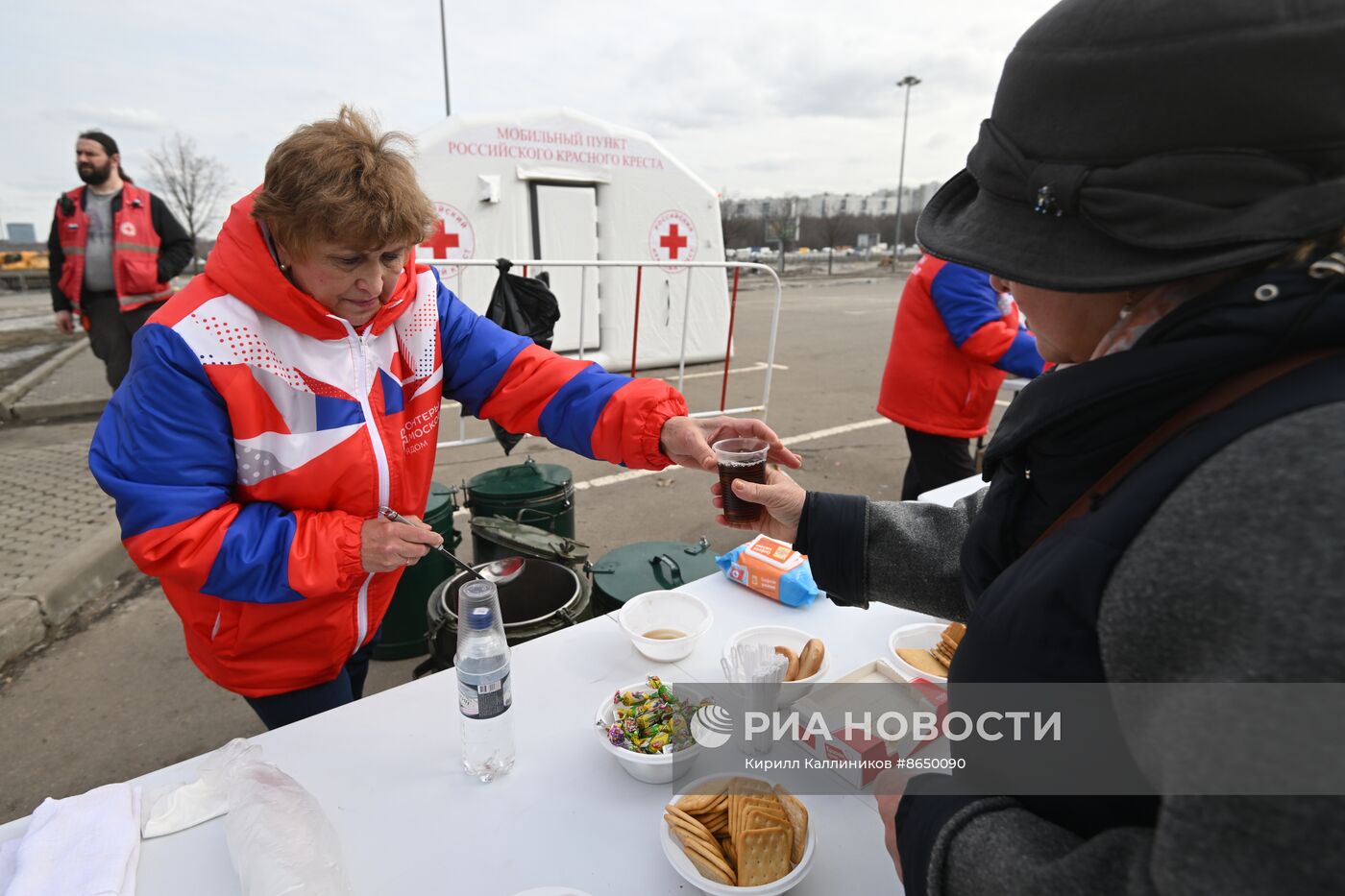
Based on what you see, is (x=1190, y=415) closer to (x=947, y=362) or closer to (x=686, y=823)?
(x=686, y=823)

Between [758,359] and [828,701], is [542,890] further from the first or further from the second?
[758,359]

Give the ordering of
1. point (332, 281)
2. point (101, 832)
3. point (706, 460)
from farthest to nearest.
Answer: point (706, 460)
point (332, 281)
point (101, 832)

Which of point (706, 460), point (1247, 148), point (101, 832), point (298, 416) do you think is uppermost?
point (1247, 148)

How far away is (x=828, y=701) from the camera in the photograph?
57.6 inches

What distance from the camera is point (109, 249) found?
16.6 feet

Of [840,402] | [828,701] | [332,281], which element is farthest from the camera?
[840,402]

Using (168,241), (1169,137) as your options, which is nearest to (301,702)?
(1169,137)

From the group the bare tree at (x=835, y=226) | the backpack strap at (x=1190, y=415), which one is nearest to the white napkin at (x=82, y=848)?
the backpack strap at (x=1190, y=415)

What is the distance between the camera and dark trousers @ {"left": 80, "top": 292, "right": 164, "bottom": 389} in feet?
17.4

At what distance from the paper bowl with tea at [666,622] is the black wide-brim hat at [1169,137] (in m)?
1.17

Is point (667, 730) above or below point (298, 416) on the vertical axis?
below

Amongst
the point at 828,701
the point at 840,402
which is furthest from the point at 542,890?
the point at 840,402

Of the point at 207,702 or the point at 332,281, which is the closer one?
the point at 332,281

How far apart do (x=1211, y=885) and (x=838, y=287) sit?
25844mm
